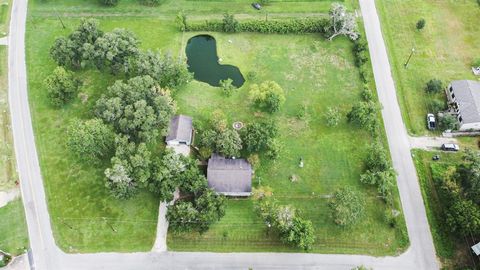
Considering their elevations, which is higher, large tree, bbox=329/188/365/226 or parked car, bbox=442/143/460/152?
parked car, bbox=442/143/460/152

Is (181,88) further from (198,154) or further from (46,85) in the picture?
(46,85)

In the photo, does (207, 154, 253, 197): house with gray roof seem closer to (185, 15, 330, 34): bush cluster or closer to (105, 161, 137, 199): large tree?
(105, 161, 137, 199): large tree

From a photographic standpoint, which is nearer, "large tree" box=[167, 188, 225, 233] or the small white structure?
→ the small white structure

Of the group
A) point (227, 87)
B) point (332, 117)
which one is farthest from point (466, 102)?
point (227, 87)

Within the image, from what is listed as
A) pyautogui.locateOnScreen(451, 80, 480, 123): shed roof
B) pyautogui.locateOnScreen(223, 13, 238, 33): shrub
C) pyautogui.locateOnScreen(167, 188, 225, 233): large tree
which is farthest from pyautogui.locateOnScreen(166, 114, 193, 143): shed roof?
pyautogui.locateOnScreen(451, 80, 480, 123): shed roof

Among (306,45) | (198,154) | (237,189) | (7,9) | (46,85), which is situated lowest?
(237,189)

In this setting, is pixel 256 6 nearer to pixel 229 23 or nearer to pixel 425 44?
pixel 229 23

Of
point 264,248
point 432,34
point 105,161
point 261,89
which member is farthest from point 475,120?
point 105,161
